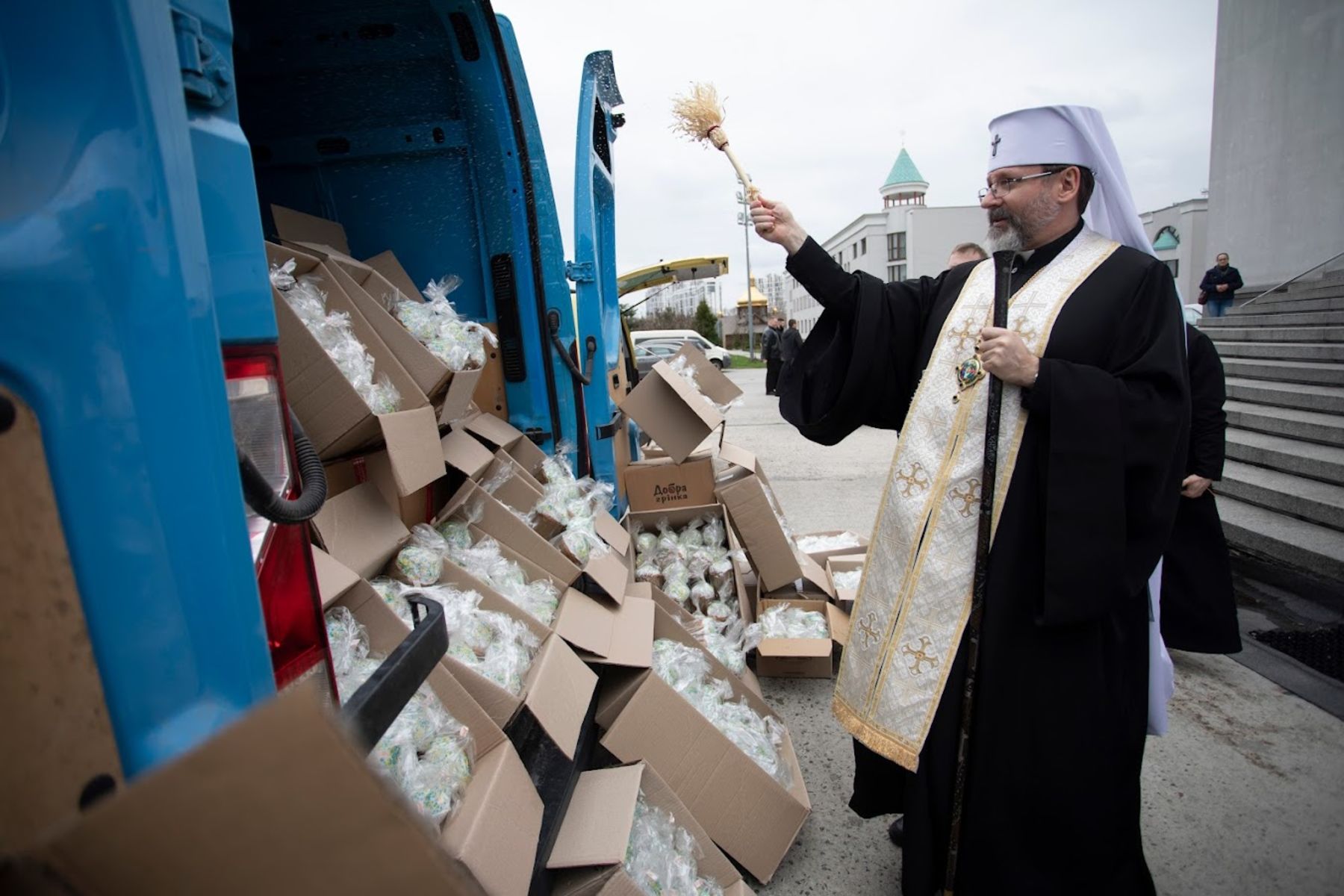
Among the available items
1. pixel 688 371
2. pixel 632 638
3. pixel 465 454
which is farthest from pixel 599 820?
pixel 688 371

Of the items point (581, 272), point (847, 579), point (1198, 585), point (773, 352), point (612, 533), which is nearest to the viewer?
point (1198, 585)

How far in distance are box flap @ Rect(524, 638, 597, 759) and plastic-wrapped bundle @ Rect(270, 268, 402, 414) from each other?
873mm

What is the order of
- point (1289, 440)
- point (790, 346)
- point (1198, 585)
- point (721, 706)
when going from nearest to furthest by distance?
1. point (721, 706)
2. point (1198, 585)
3. point (1289, 440)
4. point (790, 346)

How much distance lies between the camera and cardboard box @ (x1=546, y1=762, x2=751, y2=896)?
1663 millimetres

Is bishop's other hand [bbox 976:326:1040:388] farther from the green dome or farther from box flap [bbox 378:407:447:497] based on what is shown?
the green dome

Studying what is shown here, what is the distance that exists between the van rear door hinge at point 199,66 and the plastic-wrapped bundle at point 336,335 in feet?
3.90

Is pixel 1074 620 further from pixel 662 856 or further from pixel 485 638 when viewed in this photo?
pixel 485 638

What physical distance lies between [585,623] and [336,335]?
1.18 meters

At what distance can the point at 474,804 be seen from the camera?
149 centimetres

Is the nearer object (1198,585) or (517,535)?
(517,535)

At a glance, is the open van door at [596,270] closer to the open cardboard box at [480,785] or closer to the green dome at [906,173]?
the open cardboard box at [480,785]

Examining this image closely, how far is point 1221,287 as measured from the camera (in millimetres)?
11078

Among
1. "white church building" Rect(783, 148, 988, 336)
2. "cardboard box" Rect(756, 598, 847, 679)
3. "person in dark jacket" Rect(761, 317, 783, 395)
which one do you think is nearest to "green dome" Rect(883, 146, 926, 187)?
"white church building" Rect(783, 148, 988, 336)

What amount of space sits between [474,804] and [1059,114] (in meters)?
2.15
